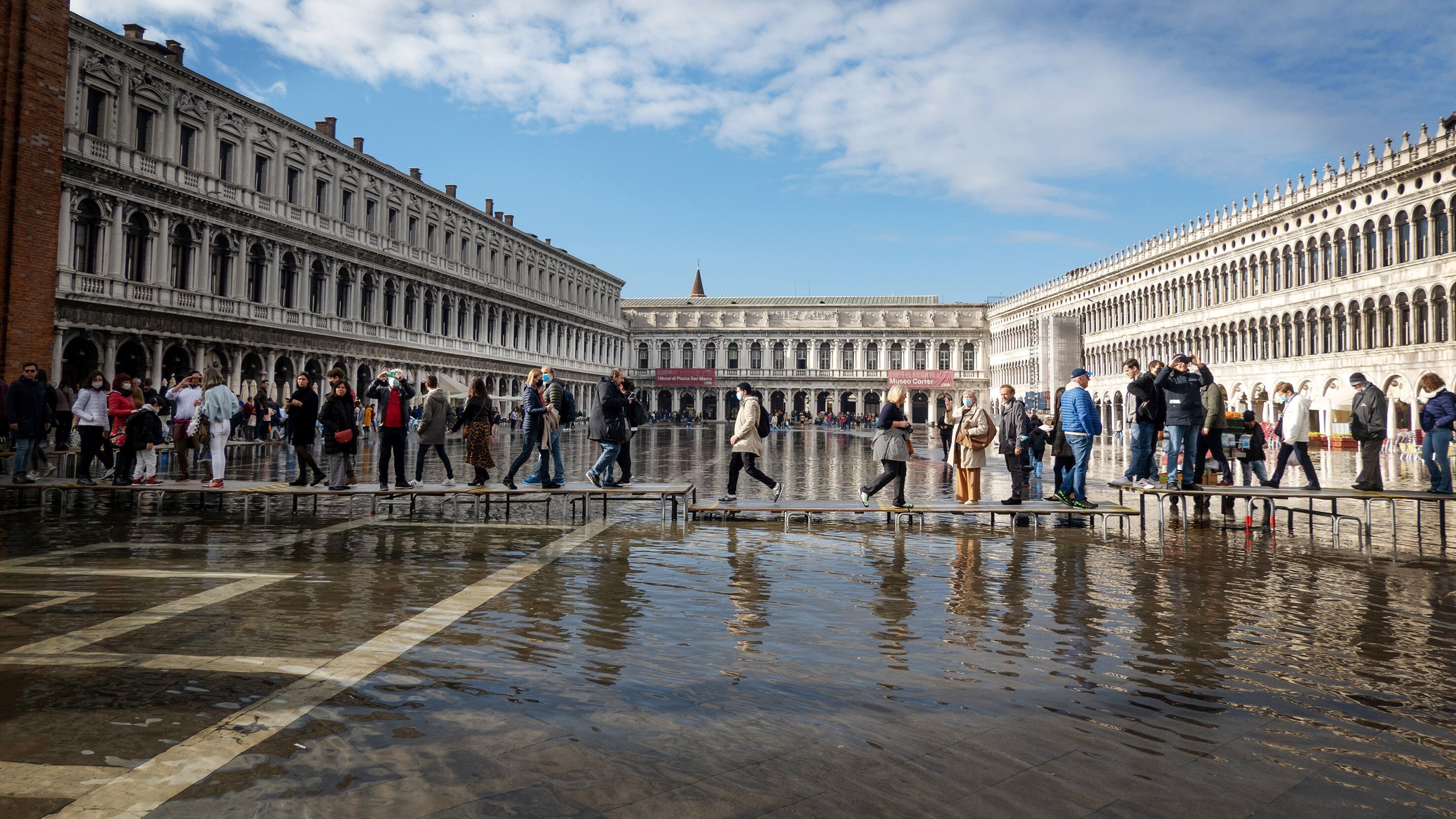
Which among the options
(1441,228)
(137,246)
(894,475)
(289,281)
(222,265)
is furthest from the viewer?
(289,281)

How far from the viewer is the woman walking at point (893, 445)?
10828mm

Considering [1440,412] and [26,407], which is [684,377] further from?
[1440,412]

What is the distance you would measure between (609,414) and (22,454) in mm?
8404

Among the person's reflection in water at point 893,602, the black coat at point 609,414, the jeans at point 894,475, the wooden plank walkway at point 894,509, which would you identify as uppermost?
the black coat at point 609,414

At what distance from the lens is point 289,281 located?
38.2 meters

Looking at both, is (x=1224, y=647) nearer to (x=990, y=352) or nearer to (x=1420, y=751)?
(x=1420, y=751)

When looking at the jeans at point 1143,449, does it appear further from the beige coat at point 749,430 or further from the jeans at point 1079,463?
the beige coat at point 749,430

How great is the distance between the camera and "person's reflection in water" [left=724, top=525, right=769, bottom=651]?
5.38 metres

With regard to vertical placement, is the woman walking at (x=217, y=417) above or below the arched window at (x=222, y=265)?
below

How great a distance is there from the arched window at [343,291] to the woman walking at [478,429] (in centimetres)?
3330

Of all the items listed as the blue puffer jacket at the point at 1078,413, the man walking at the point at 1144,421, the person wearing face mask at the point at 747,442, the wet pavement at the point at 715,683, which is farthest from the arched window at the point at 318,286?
the man walking at the point at 1144,421

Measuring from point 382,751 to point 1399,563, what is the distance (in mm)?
9358

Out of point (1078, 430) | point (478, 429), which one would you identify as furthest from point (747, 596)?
point (478, 429)

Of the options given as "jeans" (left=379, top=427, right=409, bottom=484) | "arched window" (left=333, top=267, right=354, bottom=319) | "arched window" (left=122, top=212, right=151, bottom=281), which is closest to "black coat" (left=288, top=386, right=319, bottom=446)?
"jeans" (left=379, top=427, right=409, bottom=484)
